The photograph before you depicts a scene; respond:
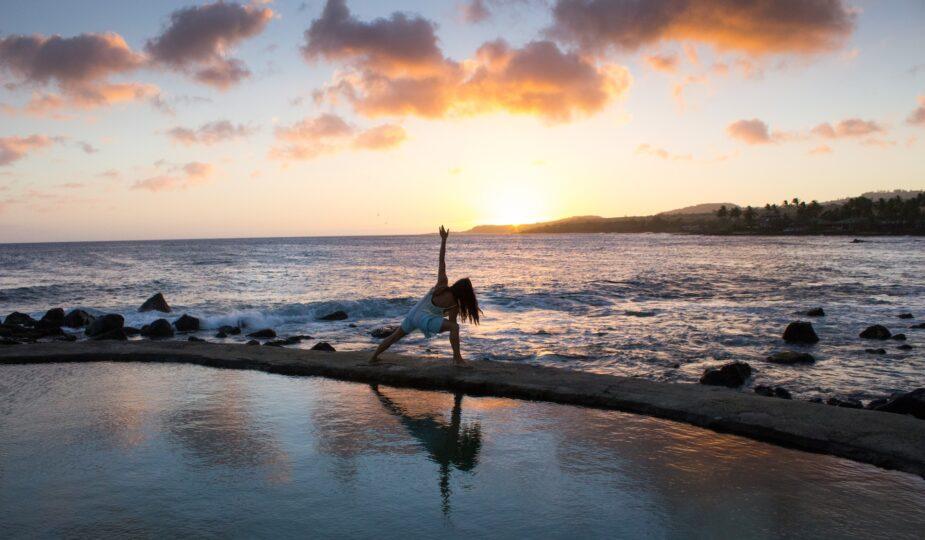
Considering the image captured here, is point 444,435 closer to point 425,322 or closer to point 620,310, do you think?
point 425,322

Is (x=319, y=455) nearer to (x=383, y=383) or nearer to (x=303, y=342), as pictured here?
(x=383, y=383)

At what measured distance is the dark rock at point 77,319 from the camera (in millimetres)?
20312

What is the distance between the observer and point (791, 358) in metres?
13.1

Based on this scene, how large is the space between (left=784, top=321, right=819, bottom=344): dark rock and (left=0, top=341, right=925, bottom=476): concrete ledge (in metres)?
9.06

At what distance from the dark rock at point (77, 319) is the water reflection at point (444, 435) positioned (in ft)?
56.5

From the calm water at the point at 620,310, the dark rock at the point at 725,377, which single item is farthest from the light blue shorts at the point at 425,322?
the dark rock at the point at 725,377

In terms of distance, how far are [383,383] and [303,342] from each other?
839cm

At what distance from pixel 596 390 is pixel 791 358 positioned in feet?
24.9

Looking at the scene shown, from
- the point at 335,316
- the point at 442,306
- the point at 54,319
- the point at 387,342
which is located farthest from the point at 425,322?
the point at 54,319

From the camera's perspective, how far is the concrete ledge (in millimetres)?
6035

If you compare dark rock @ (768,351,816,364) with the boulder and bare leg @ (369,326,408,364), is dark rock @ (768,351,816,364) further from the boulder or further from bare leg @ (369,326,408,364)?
the boulder

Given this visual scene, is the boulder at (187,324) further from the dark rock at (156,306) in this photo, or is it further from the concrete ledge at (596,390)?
the concrete ledge at (596,390)

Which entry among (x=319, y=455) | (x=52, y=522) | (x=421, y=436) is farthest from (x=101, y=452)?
(x=421, y=436)

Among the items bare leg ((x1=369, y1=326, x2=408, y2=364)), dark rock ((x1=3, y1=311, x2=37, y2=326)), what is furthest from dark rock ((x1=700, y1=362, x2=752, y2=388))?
dark rock ((x1=3, y1=311, x2=37, y2=326))
